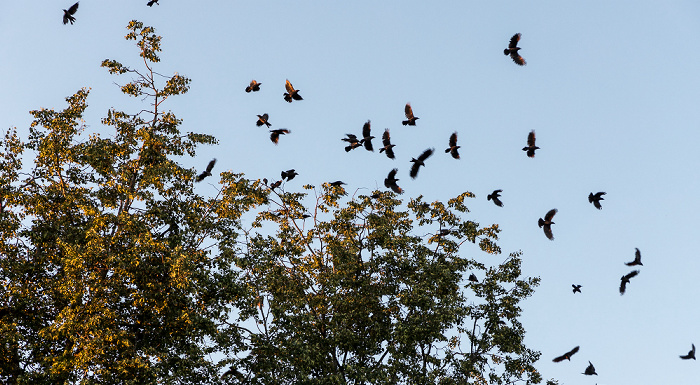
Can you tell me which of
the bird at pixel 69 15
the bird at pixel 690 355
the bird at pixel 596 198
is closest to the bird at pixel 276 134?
the bird at pixel 69 15

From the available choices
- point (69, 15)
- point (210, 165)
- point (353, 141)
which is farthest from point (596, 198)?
point (69, 15)

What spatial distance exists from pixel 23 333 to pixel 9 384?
54.8 inches

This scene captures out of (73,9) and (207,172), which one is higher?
(73,9)

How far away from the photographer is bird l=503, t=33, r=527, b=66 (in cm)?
2245

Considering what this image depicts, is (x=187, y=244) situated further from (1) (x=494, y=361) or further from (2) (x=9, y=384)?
(1) (x=494, y=361)

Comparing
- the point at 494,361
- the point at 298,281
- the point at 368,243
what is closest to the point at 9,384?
the point at 298,281

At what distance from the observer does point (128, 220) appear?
19562 mm

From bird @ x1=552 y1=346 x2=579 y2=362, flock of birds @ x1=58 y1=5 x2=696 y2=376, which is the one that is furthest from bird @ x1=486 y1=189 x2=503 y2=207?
bird @ x1=552 y1=346 x2=579 y2=362

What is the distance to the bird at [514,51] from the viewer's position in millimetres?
22453

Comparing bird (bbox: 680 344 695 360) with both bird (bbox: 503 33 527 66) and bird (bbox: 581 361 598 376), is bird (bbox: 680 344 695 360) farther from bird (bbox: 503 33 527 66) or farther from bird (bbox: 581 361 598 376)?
bird (bbox: 503 33 527 66)

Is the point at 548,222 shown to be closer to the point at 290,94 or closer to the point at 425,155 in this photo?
the point at 425,155

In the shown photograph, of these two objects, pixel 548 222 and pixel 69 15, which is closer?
pixel 69 15

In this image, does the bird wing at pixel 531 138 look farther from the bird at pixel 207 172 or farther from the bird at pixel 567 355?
the bird at pixel 207 172

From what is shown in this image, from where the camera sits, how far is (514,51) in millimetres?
22766
